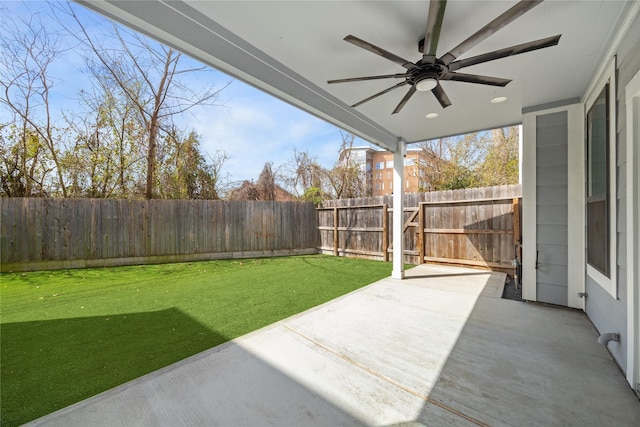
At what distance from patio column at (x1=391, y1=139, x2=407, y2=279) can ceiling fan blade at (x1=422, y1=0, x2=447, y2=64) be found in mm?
2916

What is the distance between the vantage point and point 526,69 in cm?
262

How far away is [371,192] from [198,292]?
10414 millimetres

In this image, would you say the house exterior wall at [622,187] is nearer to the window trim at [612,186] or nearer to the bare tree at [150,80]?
the window trim at [612,186]

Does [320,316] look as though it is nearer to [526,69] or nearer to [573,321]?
[573,321]

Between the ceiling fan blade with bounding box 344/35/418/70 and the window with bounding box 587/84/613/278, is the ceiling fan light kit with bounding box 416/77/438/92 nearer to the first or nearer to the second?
the ceiling fan blade with bounding box 344/35/418/70

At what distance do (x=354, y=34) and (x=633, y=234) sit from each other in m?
2.52

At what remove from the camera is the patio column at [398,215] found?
4699mm

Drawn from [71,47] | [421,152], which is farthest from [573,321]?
[71,47]

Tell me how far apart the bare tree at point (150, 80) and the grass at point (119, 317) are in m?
3.77

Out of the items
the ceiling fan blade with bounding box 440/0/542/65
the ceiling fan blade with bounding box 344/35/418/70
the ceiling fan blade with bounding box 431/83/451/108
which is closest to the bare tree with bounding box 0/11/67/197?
the ceiling fan blade with bounding box 344/35/418/70

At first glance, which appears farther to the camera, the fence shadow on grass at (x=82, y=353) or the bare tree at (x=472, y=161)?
the bare tree at (x=472, y=161)

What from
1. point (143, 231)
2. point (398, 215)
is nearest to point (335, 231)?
point (398, 215)

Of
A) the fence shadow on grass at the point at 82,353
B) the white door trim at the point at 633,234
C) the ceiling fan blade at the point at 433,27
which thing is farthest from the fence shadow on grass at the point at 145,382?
the ceiling fan blade at the point at 433,27

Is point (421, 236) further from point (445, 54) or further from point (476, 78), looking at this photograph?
point (445, 54)
